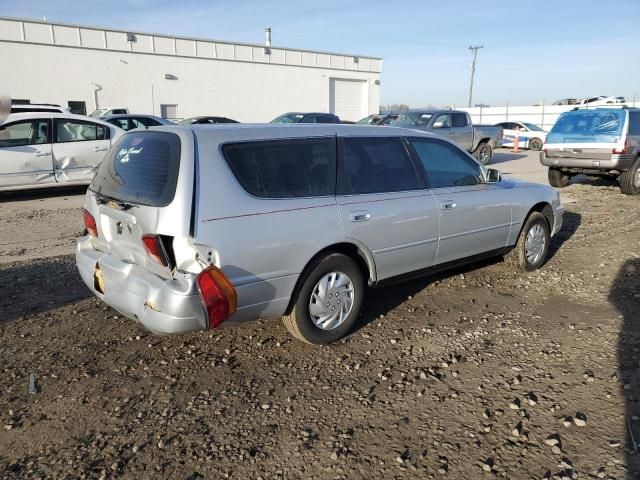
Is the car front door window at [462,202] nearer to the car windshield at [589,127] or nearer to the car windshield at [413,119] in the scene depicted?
the car windshield at [589,127]

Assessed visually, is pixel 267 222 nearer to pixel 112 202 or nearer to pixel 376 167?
pixel 112 202

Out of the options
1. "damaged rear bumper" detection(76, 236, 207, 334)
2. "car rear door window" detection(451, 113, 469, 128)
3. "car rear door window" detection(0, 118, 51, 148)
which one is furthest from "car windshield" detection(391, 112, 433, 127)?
"damaged rear bumper" detection(76, 236, 207, 334)

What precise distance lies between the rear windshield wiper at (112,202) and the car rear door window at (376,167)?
152 centimetres

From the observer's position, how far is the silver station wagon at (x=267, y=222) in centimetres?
314

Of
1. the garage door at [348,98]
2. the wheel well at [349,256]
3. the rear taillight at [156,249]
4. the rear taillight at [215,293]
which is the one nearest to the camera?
the rear taillight at [215,293]

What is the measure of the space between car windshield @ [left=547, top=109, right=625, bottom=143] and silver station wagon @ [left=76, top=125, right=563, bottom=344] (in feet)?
24.4

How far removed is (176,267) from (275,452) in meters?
1.23

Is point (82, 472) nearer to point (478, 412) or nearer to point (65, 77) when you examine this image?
point (478, 412)

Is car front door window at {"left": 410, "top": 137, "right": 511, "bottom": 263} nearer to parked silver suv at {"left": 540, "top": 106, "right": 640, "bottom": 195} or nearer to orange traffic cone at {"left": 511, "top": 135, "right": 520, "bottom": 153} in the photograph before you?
parked silver suv at {"left": 540, "top": 106, "right": 640, "bottom": 195}

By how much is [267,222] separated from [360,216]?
2.76ft

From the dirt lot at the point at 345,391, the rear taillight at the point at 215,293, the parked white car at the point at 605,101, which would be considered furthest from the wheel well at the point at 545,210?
the parked white car at the point at 605,101

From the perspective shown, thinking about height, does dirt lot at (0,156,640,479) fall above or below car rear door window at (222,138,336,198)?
below

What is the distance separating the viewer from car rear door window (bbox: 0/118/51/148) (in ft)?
31.1

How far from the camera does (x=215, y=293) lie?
10.0 ft
